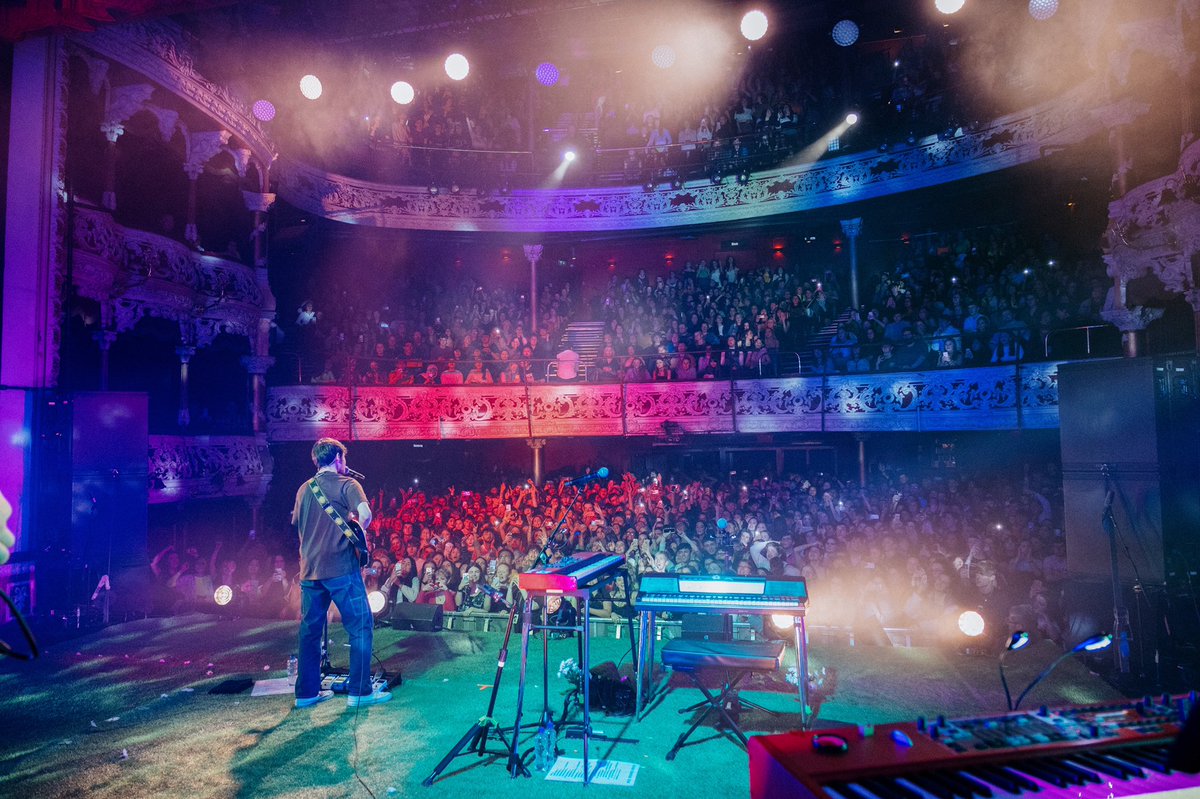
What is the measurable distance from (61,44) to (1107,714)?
42.5 ft

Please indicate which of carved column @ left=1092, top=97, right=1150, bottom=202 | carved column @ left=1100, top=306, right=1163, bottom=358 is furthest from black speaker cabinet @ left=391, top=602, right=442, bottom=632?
carved column @ left=1092, top=97, right=1150, bottom=202

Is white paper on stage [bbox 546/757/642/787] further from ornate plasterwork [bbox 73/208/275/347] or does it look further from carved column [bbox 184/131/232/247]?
carved column [bbox 184/131/232/247]

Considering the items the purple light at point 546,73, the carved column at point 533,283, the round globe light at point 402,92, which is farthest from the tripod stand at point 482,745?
the purple light at point 546,73

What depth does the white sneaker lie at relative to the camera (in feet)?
18.6

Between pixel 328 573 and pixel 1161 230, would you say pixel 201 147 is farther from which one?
pixel 1161 230

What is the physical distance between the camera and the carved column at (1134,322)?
9305 mm

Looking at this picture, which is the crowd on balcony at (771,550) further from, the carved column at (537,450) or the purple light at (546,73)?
the purple light at (546,73)

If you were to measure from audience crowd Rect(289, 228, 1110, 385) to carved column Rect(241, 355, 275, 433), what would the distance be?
3.53 ft

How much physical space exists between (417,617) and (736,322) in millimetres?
10552

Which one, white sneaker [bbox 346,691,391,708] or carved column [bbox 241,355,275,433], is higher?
carved column [bbox 241,355,275,433]

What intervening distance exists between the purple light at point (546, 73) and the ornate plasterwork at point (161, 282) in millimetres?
10271

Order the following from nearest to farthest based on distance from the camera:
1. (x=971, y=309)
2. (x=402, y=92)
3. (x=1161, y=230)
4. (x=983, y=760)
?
(x=983, y=760)
(x=1161, y=230)
(x=971, y=309)
(x=402, y=92)

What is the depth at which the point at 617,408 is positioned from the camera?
49.0 feet

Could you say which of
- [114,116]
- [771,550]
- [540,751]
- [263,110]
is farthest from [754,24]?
[540,751]
